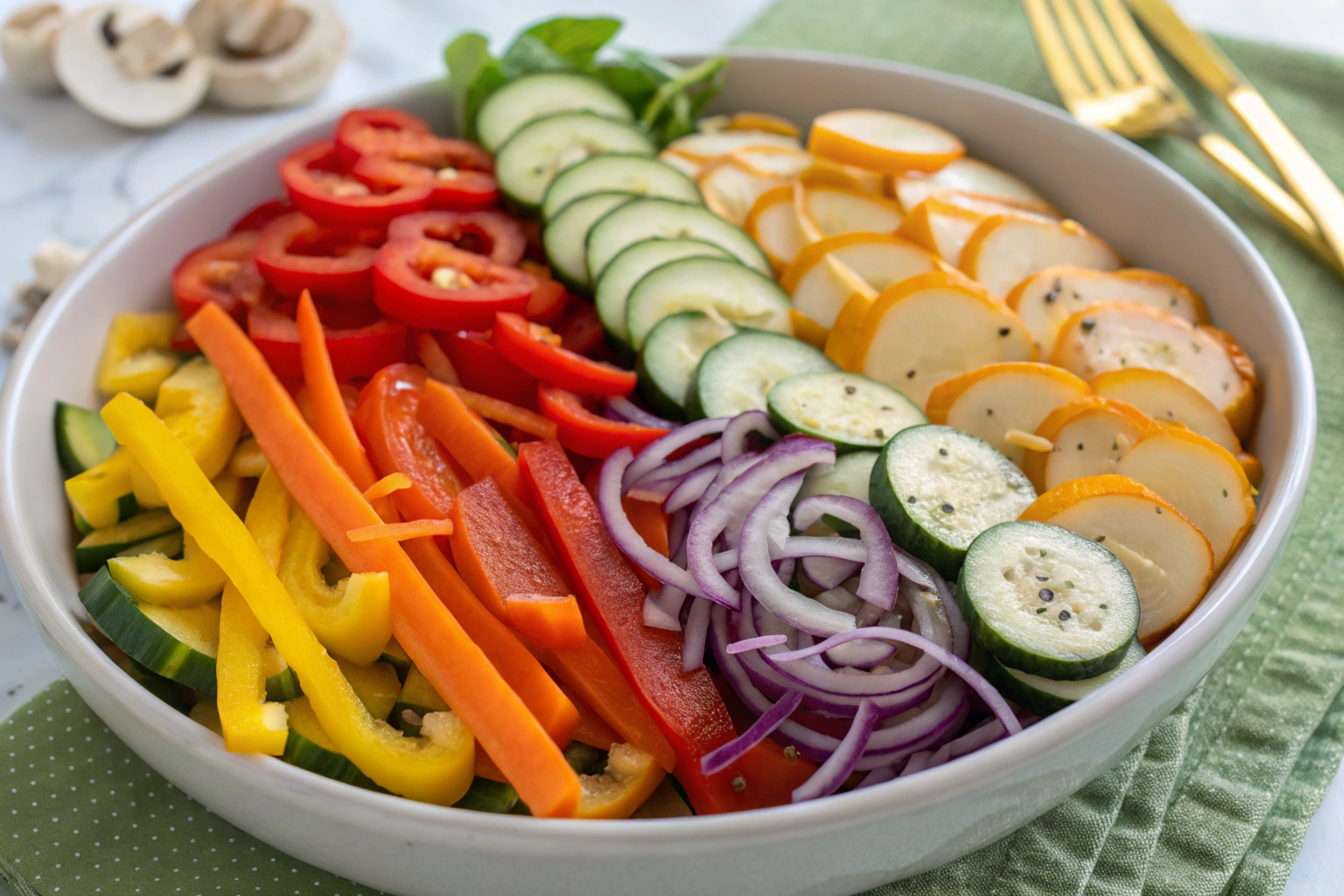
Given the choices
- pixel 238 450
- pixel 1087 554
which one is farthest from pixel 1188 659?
pixel 238 450

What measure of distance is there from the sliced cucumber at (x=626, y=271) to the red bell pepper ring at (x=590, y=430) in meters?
0.25

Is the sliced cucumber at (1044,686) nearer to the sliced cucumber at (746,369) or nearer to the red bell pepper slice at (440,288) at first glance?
the sliced cucumber at (746,369)

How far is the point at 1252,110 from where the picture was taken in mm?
2826

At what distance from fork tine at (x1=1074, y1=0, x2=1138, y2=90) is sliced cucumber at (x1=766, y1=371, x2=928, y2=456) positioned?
162 cm

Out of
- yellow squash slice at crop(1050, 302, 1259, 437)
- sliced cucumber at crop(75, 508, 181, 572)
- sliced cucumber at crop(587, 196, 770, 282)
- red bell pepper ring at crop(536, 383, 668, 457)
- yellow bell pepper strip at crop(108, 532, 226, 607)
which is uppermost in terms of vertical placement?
yellow squash slice at crop(1050, 302, 1259, 437)

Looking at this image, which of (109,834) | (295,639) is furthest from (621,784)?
(109,834)

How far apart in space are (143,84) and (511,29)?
1.24m

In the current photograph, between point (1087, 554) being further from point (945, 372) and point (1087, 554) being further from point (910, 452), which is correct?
point (945, 372)

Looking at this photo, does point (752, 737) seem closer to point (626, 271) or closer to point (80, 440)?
point (626, 271)

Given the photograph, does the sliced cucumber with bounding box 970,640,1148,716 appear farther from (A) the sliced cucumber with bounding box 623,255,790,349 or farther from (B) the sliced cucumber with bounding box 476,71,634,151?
(B) the sliced cucumber with bounding box 476,71,634,151

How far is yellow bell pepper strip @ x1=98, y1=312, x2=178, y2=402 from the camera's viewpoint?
2105 mm

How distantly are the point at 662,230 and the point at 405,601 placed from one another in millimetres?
1062

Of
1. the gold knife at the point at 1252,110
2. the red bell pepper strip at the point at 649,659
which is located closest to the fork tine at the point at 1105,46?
the gold knife at the point at 1252,110

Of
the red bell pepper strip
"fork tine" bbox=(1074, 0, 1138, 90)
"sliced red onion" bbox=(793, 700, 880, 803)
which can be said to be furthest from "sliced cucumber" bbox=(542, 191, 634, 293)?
"fork tine" bbox=(1074, 0, 1138, 90)
